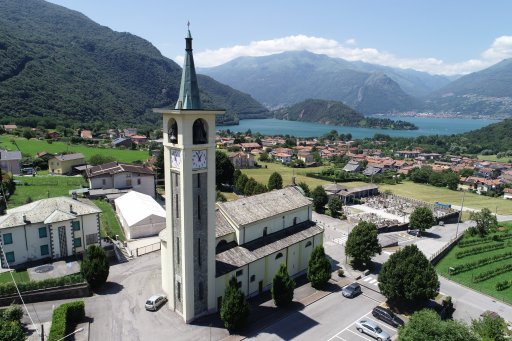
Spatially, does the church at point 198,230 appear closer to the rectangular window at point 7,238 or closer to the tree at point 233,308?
the tree at point 233,308

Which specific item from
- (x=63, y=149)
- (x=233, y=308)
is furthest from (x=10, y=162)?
(x=233, y=308)

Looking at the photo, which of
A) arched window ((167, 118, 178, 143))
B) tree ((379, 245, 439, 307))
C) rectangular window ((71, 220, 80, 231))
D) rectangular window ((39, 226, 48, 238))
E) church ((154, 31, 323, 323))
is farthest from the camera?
rectangular window ((71, 220, 80, 231))

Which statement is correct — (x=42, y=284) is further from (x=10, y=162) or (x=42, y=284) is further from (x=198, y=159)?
(x=10, y=162)

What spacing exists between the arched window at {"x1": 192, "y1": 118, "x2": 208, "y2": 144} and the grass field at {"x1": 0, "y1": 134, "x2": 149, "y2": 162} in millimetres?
72536

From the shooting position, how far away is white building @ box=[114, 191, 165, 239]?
4522 centimetres

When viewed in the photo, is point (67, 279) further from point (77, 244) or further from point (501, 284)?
point (501, 284)

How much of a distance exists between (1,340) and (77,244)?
19472 mm

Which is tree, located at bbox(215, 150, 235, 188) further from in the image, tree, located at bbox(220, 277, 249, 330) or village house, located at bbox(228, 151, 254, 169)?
tree, located at bbox(220, 277, 249, 330)

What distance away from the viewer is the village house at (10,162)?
71.0m

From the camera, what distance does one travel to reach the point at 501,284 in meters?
37.9

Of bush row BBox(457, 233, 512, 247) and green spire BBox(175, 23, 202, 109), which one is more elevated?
green spire BBox(175, 23, 202, 109)

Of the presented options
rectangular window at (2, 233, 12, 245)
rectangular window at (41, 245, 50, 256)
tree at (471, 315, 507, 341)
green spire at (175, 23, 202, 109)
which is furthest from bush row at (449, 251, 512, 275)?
rectangular window at (2, 233, 12, 245)

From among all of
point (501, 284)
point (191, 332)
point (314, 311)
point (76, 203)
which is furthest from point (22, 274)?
point (501, 284)

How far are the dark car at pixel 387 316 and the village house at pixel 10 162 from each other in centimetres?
7291
